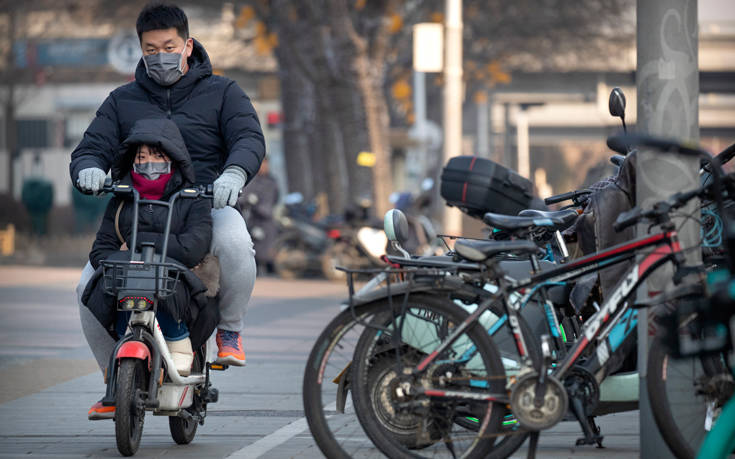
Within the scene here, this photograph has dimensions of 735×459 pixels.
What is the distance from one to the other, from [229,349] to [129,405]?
23.5 inches

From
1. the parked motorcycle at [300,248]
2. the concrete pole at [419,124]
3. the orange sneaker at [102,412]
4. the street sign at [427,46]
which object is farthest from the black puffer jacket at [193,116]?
the concrete pole at [419,124]

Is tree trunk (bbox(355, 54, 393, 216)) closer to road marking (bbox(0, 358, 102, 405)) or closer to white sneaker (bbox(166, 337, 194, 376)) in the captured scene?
road marking (bbox(0, 358, 102, 405))

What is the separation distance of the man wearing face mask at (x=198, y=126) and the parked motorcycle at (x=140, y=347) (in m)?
0.25

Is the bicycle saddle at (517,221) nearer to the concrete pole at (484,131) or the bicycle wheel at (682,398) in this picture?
the bicycle wheel at (682,398)

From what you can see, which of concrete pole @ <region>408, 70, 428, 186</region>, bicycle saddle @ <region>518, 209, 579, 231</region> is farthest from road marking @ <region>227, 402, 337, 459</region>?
concrete pole @ <region>408, 70, 428, 186</region>

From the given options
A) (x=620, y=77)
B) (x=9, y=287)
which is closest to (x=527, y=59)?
(x=620, y=77)

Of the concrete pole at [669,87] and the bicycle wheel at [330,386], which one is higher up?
the concrete pole at [669,87]

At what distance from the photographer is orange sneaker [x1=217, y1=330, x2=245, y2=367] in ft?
19.1

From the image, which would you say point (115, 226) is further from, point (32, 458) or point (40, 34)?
point (40, 34)

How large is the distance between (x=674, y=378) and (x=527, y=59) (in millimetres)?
31816

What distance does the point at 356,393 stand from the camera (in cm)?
473

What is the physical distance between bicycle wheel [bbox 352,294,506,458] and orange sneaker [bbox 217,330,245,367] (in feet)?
3.90

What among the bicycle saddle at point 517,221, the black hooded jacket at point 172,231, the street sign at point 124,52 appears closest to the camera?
the bicycle saddle at point 517,221

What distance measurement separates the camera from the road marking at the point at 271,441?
5.89 m
